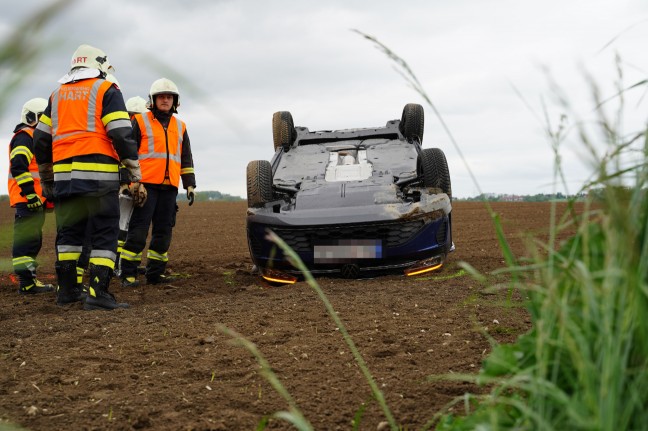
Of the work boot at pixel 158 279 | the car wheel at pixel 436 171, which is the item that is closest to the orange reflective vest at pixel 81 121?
the work boot at pixel 158 279

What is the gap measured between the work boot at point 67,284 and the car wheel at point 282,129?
125 inches

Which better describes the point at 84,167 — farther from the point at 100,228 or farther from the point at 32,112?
the point at 32,112

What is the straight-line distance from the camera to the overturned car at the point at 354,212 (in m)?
6.58

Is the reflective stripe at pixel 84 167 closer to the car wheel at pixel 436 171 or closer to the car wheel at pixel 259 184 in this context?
the car wheel at pixel 259 184

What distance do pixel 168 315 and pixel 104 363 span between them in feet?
4.76

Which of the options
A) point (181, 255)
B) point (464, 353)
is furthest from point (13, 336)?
point (181, 255)

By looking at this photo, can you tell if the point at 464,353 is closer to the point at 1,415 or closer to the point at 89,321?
the point at 1,415

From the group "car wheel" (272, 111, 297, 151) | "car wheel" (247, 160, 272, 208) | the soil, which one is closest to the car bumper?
the soil

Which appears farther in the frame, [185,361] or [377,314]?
[377,314]

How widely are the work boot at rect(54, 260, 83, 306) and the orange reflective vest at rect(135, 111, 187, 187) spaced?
69.1 inches

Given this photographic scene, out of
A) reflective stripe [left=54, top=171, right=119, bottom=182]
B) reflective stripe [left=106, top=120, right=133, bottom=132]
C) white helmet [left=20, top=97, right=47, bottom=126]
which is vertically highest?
white helmet [left=20, top=97, right=47, bottom=126]

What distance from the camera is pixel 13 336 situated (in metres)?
5.05

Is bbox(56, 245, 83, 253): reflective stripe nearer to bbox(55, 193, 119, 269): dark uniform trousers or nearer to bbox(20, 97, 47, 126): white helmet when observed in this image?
bbox(55, 193, 119, 269): dark uniform trousers

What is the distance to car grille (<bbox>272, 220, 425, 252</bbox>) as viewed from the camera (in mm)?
6555
